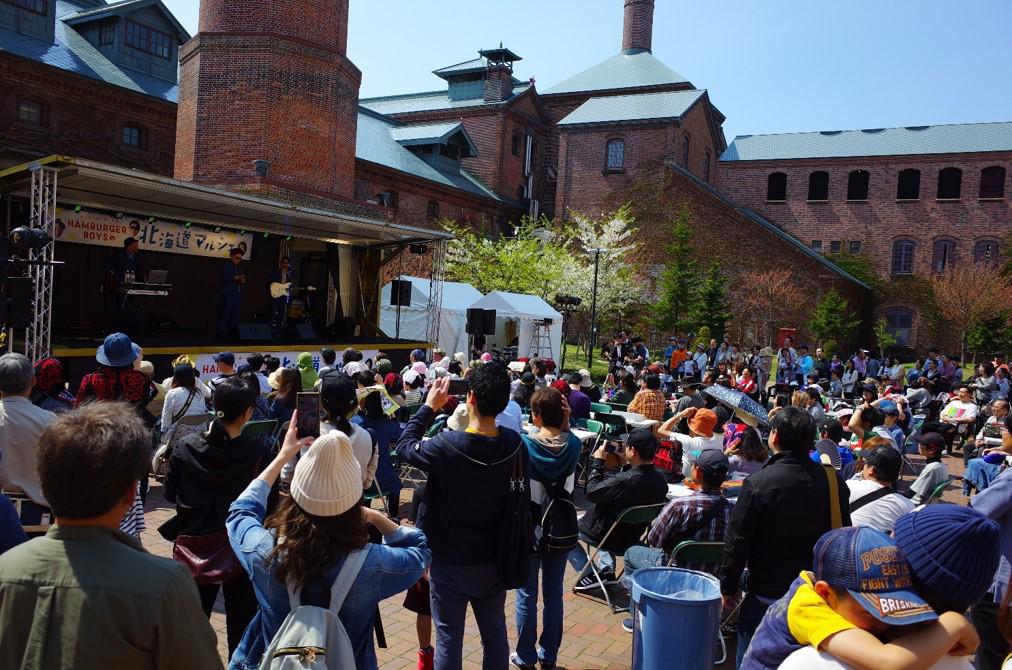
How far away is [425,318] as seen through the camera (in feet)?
70.5

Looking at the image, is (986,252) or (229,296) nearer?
(229,296)

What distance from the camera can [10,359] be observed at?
3.80 meters

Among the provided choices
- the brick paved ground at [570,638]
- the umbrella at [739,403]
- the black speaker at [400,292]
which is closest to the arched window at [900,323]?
the black speaker at [400,292]

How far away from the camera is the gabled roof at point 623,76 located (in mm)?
44750

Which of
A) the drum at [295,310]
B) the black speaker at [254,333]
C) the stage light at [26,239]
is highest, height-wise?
the stage light at [26,239]

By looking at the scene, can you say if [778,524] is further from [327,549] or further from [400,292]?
[400,292]

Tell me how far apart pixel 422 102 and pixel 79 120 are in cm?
2483

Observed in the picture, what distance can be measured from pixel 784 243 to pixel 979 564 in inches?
1403

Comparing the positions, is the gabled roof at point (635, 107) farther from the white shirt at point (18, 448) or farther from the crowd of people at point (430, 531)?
the white shirt at point (18, 448)

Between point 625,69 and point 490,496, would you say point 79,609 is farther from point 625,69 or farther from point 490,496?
point 625,69

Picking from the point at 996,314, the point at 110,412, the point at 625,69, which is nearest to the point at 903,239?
the point at 996,314

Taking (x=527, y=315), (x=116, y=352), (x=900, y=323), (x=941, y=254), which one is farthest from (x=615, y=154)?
(x=116, y=352)

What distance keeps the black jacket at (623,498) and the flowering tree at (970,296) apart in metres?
35.8

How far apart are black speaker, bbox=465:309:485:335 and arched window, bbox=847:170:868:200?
30395 mm
